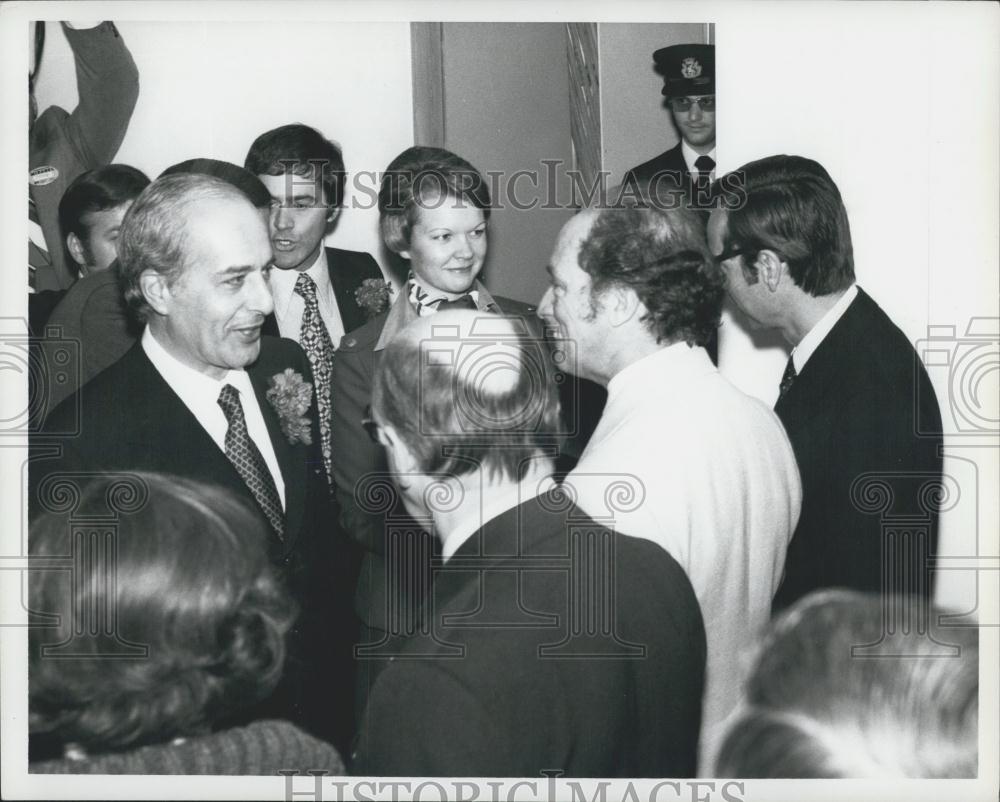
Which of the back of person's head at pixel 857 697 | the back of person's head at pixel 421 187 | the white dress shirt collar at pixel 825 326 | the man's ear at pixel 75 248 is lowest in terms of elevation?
the back of person's head at pixel 857 697

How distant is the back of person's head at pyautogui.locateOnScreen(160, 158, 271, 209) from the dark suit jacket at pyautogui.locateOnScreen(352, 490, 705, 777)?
41.9 inches

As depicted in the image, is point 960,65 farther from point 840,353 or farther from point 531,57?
point 531,57

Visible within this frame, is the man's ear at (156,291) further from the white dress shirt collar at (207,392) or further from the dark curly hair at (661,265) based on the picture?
the dark curly hair at (661,265)

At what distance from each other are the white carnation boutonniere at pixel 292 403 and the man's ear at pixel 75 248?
0.62 m

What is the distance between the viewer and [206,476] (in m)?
3.12

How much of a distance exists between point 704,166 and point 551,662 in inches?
53.7

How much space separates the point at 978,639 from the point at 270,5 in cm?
257

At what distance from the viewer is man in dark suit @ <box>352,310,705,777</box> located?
2.98 metres

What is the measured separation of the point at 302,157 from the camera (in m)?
3.14

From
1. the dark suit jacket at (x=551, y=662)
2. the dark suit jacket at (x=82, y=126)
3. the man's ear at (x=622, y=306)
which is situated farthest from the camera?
the dark suit jacket at (x=82, y=126)

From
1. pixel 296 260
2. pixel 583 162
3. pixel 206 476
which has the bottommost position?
pixel 206 476

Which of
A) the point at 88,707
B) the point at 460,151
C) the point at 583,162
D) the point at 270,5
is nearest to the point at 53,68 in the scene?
the point at 270,5

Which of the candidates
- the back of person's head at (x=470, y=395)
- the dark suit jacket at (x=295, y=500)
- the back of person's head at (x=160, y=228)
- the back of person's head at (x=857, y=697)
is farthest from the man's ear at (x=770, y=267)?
the back of person's head at (x=160, y=228)

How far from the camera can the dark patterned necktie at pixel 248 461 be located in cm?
311
